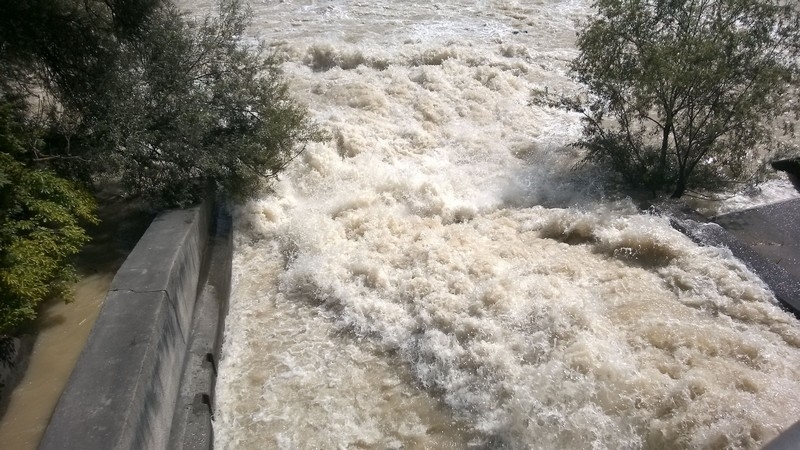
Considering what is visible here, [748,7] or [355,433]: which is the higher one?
[748,7]

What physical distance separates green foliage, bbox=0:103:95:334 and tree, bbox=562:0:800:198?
6557 mm

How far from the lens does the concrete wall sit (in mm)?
3496

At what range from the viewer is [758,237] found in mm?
6637

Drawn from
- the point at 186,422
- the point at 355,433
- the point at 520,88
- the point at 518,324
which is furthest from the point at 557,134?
the point at 186,422

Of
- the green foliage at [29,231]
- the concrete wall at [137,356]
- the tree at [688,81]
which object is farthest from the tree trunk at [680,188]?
the green foliage at [29,231]

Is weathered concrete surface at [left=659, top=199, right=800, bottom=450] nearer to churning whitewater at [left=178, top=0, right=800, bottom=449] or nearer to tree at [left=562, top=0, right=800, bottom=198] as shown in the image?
churning whitewater at [left=178, top=0, right=800, bottom=449]

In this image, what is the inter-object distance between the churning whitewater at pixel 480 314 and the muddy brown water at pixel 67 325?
47.1 inches

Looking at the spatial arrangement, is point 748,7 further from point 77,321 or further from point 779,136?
point 77,321

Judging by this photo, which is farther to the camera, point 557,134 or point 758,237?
point 557,134

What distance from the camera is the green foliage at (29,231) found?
4.36 m

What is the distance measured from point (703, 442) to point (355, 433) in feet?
8.51

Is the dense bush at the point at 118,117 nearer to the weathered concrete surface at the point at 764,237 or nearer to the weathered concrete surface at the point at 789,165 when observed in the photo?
the weathered concrete surface at the point at 764,237

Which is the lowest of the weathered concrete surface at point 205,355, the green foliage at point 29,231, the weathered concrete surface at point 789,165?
the weathered concrete surface at point 205,355

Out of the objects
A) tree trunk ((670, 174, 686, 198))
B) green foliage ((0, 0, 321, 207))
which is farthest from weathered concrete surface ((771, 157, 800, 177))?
green foliage ((0, 0, 321, 207))
